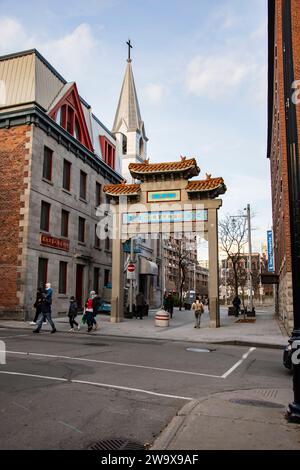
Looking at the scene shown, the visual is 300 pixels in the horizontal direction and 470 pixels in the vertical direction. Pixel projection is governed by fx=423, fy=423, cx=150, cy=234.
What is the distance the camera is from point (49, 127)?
81.4ft

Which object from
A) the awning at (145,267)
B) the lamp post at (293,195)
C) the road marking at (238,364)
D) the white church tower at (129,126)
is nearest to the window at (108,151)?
the white church tower at (129,126)

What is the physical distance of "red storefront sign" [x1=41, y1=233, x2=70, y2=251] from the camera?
23922 millimetres

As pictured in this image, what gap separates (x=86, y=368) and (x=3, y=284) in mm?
14417

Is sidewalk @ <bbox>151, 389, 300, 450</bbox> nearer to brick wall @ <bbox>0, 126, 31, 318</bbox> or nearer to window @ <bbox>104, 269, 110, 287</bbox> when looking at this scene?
brick wall @ <bbox>0, 126, 31, 318</bbox>

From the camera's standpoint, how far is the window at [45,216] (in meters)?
24.6

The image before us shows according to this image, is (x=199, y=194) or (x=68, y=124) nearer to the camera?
(x=199, y=194)

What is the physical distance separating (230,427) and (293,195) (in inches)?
120

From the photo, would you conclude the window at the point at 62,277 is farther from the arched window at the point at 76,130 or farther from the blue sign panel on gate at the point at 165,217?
the arched window at the point at 76,130

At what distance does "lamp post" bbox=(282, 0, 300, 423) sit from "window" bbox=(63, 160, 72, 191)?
2252 centimetres

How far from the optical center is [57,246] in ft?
83.2

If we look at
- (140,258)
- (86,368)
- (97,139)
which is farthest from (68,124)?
(86,368)

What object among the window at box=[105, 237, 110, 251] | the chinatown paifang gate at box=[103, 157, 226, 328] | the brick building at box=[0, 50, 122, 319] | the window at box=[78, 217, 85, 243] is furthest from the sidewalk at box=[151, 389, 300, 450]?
the window at box=[105, 237, 110, 251]

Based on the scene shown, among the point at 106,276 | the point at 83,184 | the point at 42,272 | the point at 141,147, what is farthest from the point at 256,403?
the point at 141,147

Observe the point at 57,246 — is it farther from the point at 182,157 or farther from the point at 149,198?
the point at 182,157
